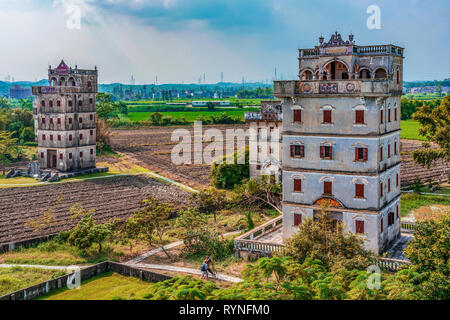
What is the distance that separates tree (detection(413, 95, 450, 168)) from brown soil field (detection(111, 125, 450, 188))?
3383 millimetres

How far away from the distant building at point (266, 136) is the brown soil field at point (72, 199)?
9098mm

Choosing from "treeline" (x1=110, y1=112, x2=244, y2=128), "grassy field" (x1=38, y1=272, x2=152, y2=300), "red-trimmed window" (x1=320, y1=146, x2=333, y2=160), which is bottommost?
"grassy field" (x1=38, y1=272, x2=152, y2=300)

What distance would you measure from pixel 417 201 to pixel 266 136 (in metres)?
17.9

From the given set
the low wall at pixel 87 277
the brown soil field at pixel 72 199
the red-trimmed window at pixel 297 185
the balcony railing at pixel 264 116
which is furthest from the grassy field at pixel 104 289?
the balcony railing at pixel 264 116

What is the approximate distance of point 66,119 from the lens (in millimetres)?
69938

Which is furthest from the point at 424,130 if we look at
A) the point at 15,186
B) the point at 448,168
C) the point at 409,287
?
the point at 15,186

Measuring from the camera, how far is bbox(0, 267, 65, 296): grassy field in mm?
31328

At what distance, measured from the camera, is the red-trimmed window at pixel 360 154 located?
3497 centimetres

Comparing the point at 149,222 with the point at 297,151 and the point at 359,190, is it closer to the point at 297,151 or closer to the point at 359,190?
the point at 297,151

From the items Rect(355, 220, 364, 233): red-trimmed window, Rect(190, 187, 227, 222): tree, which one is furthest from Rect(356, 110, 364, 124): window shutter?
Rect(190, 187, 227, 222): tree

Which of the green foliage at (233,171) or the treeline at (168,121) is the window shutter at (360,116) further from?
the treeline at (168,121)

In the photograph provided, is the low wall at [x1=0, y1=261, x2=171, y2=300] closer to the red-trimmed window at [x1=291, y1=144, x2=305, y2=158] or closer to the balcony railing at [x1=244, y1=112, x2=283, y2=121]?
the red-trimmed window at [x1=291, y1=144, x2=305, y2=158]

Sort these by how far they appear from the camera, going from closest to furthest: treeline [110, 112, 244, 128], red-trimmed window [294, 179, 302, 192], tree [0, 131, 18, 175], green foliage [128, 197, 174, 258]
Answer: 1. red-trimmed window [294, 179, 302, 192]
2. green foliage [128, 197, 174, 258]
3. tree [0, 131, 18, 175]
4. treeline [110, 112, 244, 128]
